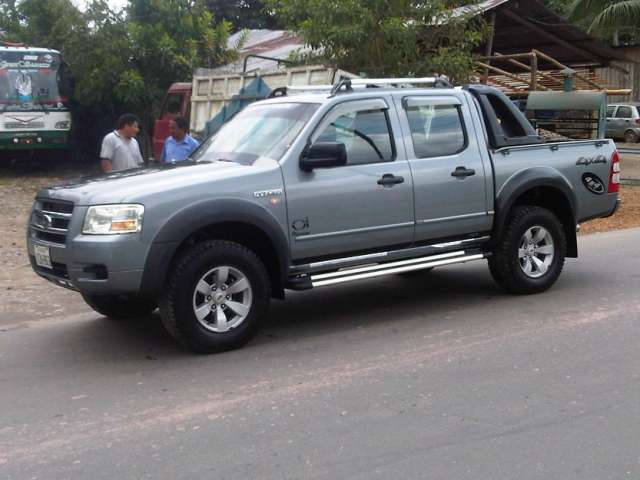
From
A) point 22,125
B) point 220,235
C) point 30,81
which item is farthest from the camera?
point 30,81

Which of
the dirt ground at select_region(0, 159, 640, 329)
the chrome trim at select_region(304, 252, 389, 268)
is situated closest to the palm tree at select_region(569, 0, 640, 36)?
the dirt ground at select_region(0, 159, 640, 329)

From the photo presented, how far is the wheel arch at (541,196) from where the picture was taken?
7113mm

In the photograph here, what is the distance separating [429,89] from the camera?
7.03m

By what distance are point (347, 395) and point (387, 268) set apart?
5.87 feet

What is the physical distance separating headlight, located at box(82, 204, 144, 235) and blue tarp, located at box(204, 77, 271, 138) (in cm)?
929

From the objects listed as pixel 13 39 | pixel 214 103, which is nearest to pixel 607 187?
pixel 214 103

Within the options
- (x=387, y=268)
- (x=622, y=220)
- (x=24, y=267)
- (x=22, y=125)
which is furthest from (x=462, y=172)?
(x=22, y=125)

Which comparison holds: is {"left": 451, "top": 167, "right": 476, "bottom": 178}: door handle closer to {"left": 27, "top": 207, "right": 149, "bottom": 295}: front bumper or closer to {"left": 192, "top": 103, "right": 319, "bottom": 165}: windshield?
{"left": 192, "top": 103, "right": 319, "bottom": 165}: windshield

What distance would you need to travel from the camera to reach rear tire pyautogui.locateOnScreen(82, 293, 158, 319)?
6645 mm

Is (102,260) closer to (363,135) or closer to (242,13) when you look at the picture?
(363,135)

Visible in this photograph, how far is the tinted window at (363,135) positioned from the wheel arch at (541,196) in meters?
1.20

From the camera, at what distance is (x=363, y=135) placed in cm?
655

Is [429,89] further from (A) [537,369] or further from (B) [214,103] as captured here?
(B) [214,103]

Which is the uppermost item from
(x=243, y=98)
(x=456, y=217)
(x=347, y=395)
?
(x=243, y=98)
